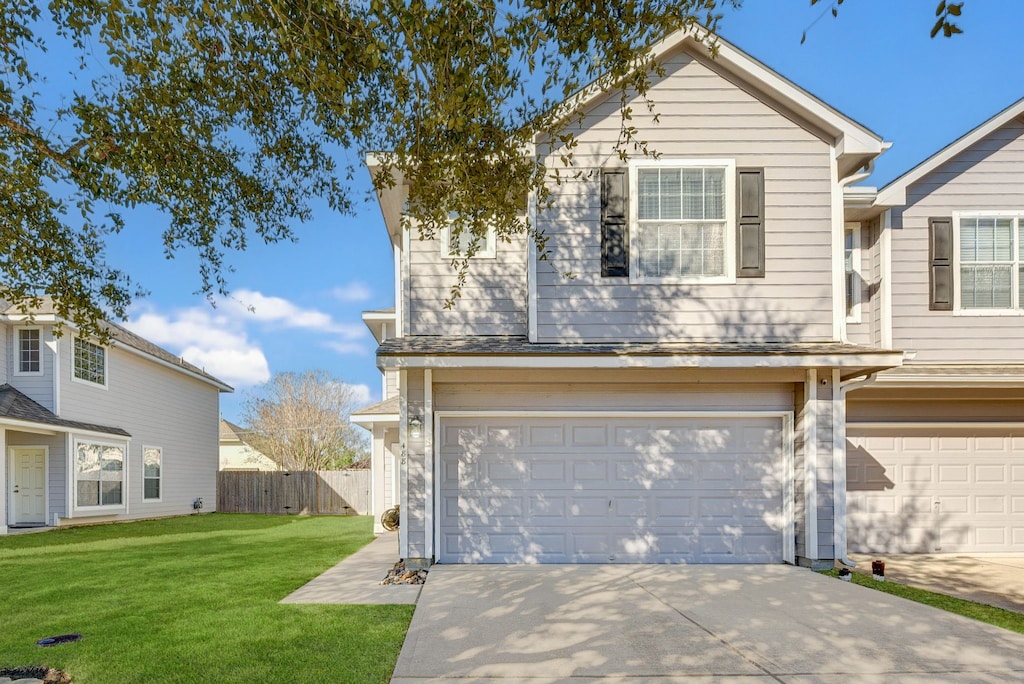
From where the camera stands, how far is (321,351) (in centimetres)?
3362

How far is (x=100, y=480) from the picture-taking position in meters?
16.7

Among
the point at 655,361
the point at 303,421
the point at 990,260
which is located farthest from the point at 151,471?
the point at 990,260

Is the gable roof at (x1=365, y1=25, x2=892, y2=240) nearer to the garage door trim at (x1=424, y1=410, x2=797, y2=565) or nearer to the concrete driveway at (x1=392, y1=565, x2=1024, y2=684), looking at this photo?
the garage door trim at (x1=424, y1=410, x2=797, y2=565)

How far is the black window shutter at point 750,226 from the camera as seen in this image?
27.2 feet

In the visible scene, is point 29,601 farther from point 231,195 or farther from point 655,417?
point 655,417

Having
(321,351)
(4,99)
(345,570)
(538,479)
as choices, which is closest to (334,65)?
(4,99)

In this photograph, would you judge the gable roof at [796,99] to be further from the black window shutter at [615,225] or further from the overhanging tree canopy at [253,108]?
the overhanging tree canopy at [253,108]

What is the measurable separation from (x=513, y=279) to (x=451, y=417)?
6.63ft

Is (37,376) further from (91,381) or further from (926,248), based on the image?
(926,248)

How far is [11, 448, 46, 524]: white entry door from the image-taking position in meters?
15.2

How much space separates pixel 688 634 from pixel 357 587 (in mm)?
3770

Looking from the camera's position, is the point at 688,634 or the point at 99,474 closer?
the point at 688,634

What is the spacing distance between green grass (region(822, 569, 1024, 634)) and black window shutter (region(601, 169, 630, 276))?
4574 mm

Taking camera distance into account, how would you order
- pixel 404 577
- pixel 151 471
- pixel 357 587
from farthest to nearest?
pixel 151 471 → pixel 404 577 → pixel 357 587
